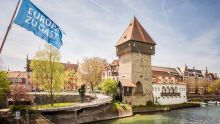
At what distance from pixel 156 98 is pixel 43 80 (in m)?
38.4

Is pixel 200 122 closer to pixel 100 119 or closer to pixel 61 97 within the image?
pixel 100 119

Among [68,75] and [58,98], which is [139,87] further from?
[68,75]

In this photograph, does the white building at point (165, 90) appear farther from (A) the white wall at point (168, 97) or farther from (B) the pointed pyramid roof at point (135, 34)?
(B) the pointed pyramid roof at point (135, 34)

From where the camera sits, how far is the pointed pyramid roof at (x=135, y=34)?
6291cm

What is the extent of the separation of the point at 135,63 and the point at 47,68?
1040 inches

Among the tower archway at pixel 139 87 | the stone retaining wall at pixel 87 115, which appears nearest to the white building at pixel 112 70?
the tower archway at pixel 139 87

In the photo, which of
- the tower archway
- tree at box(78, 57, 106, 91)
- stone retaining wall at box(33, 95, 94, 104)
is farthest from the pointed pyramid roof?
stone retaining wall at box(33, 95, 94, 104)

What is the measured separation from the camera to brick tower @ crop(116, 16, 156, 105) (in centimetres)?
6003

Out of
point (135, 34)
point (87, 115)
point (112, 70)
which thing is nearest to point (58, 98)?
point (87, 115)

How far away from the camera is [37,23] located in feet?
46.0

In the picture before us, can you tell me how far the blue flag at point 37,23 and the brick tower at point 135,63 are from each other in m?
44.2

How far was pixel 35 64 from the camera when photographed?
143ft

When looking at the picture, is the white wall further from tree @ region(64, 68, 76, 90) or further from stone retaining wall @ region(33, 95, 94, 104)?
tree @ region(64, 68, 76, 90)

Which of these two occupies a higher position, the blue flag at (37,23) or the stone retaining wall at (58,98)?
the blue flag at (37,23)
